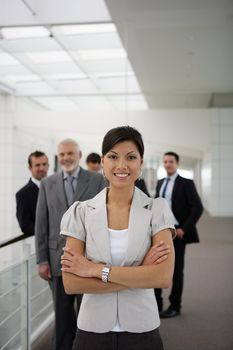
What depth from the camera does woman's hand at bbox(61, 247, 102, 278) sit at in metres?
1.49

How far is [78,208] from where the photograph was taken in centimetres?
162

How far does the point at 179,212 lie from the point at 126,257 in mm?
2867

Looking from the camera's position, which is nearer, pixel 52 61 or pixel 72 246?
pixel 72 246

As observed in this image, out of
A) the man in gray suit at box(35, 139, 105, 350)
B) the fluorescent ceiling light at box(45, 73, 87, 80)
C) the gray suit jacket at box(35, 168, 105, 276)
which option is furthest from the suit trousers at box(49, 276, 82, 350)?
the fluorescent ceiling light at box(45, 73, 87, 80)

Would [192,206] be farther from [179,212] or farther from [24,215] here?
[24,215]

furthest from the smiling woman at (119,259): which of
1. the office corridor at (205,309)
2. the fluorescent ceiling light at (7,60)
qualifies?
the fluorescent ceiling light at (7,60)

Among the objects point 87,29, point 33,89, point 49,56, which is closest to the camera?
point 87,29

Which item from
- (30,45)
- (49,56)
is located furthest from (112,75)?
(30,45)

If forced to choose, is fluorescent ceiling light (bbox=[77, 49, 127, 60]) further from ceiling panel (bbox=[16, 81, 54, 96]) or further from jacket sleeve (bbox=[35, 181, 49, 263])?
jacket sleeve (bbox=[35, 181, 49, 263])

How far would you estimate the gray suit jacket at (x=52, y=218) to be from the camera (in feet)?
9.63

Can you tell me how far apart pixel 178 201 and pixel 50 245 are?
69.8 inches

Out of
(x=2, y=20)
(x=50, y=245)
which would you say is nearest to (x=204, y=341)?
(x=50, y=245)

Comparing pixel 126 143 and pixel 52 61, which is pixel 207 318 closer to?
pixel 126 143

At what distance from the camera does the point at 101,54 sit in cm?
920
